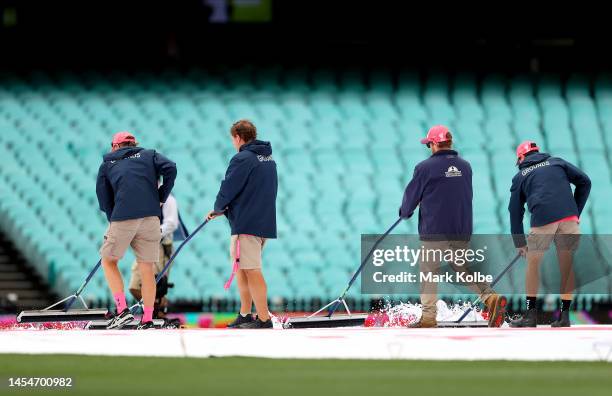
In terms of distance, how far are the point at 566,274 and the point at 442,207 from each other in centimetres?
136

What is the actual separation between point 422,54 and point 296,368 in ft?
54.3

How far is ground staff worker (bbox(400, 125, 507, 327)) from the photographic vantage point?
11.5 metres

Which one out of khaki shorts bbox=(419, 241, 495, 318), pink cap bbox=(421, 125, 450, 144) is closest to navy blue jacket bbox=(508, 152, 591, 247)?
khaki shorts bbox=(419, 241, 495, 318)

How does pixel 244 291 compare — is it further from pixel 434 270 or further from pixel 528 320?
pixel 528 320

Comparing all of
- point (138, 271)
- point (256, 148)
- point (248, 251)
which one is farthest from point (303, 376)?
point (138, 271)

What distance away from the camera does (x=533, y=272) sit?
11.9 m

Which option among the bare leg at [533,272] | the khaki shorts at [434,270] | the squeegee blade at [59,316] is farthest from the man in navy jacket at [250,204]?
the bare leg at [533,272]

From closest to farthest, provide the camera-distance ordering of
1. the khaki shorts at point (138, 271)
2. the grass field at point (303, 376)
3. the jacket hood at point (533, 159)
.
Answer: the grass field at point (303, 376) → the jacket hood at point (533, 159) → the khaki shorts at point (138, 271)

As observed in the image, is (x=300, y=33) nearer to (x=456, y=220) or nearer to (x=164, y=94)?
(x=164, y=94)

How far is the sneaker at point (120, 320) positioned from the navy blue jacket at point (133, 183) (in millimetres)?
826

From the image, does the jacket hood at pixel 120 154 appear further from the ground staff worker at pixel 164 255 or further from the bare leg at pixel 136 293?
the bare leg at pixel 136 293

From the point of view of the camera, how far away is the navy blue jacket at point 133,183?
1170cm

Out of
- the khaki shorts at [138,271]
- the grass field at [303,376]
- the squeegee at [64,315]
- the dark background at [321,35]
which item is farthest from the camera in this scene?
the dark background at [321,35]

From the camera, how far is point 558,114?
2208cm
